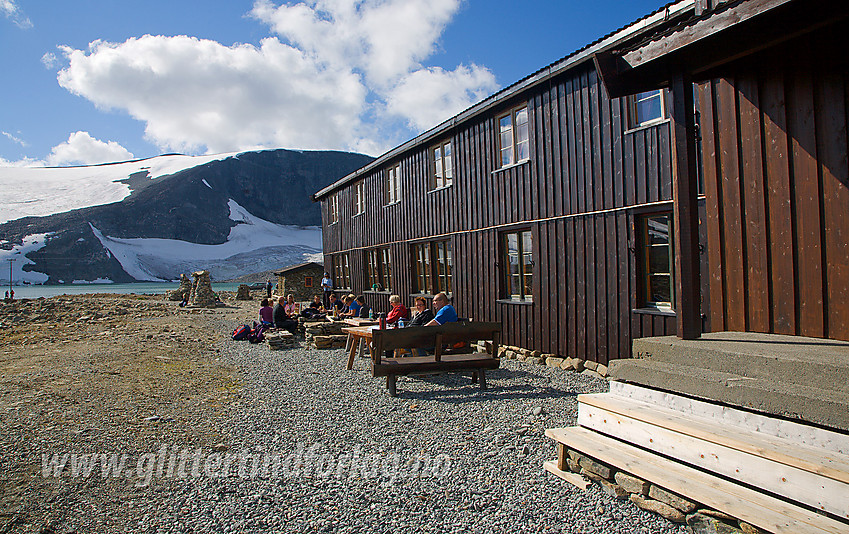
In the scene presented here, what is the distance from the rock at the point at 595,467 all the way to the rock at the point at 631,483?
0.23 ft

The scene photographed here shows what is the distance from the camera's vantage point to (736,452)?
9.48 ft

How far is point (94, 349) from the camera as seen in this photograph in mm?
12102

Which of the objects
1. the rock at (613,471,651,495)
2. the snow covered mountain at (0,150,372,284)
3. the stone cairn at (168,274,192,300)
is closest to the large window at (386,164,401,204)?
the rock at (613,471,651,495)

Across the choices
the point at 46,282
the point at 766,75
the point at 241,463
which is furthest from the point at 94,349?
the point at 46,282

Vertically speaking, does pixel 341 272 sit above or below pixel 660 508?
above

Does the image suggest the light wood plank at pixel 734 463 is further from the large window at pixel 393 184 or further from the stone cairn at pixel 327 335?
the large window at pixel 393 184

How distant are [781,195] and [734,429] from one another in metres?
2.11

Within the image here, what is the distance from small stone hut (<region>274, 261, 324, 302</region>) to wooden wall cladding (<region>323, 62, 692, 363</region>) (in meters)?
17.0

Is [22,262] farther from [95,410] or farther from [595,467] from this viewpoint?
[595,467]

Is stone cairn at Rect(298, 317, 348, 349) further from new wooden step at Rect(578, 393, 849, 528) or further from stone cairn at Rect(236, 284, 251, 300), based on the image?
stone cairn at Rect(236, 284, 251, 300)

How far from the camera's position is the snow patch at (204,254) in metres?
112

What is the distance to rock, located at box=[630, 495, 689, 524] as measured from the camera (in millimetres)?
3176

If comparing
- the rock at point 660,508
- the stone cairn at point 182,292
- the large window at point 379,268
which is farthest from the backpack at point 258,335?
the stone cairn at point 182,292

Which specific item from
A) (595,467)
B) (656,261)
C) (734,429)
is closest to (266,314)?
(656,261)
